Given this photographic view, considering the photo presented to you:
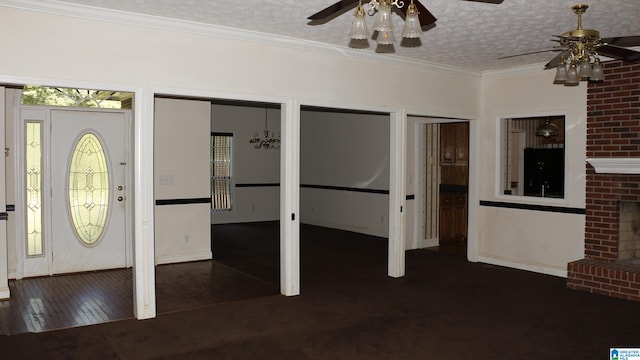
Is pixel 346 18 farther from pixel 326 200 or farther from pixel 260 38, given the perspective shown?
pixel 326 200

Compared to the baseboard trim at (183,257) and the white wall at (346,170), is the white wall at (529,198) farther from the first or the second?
the baseboard trim at (183,257)

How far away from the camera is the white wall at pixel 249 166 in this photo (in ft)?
36.9

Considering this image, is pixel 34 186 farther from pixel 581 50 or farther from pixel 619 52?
pixel 619 52

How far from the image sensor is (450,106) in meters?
6.72

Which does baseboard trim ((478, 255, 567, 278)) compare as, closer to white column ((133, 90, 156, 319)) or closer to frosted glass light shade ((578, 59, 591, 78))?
frosted glass light shade ((578, 59, 591, 78))

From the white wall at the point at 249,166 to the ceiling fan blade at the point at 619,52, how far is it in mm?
8148

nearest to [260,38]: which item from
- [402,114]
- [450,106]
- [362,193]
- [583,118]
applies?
[402,114]

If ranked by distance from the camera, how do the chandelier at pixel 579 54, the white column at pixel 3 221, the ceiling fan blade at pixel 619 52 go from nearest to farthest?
1. the chandelier at pixel 579 54
2. the ceiling fan blade at pixel 619 52
3. the white column at pixel 3 221

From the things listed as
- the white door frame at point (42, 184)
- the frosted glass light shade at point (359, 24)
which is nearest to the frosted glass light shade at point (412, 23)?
the frosted glass light shade at point (359, 24)

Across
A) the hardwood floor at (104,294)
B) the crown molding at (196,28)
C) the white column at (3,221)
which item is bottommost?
the hardwood floor at (104,294)

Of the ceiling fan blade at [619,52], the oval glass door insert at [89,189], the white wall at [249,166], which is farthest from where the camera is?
the white wall at [249,166]

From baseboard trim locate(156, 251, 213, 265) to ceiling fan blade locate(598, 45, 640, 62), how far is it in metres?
5.17

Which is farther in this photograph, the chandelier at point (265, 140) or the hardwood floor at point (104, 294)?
the chandelier at point (265, 140)

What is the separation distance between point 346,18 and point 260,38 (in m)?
0.95
